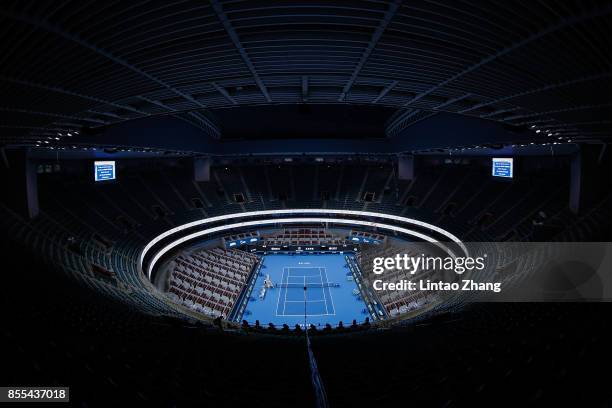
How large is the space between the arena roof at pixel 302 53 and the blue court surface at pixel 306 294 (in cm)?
1935

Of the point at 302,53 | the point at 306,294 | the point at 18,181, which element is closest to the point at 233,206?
the point at 306,294

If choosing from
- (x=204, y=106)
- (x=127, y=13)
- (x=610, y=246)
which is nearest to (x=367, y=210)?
(x=610, y=246)

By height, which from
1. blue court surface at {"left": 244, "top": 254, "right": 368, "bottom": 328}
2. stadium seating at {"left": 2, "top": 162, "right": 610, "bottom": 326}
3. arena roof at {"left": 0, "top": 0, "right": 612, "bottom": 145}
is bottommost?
blue court surface at {"left": 244, "top": 254, "right": 368, "bottom": 328}

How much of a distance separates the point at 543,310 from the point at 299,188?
3514 cm

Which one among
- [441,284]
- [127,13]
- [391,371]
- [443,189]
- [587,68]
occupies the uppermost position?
[127,13]

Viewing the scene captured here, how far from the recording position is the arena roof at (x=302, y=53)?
17.5 ft

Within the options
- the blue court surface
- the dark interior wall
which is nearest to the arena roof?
the dark interior wall

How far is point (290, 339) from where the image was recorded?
1482 cm

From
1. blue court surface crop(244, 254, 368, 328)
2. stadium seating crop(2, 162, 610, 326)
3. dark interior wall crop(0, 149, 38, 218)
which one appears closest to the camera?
dark interior wall crop(0, 149, 38, 218)

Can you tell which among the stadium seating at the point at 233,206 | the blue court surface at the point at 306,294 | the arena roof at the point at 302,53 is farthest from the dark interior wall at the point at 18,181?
the blue court surface at the point at 306,294

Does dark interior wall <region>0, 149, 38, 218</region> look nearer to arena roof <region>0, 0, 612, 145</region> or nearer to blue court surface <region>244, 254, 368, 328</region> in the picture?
arena roof <region>0, 0, 612, 145</region>

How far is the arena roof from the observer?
5.34 metres

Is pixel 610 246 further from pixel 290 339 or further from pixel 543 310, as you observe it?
pixel 290 339

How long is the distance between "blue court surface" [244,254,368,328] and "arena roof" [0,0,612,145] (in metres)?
19.3
